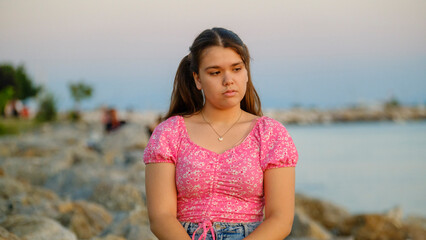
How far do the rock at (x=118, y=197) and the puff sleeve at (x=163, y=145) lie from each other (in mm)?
3851

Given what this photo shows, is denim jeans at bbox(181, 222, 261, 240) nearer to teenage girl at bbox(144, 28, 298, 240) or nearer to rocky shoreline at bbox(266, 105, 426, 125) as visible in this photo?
teenage girl at bbox(144, 28, 298, 240)

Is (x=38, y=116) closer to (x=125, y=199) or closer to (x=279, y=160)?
(x=125, y=199)

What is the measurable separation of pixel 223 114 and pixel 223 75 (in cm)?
25

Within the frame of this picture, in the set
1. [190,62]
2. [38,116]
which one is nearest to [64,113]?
[38,116]

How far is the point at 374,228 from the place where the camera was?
7.82 metres

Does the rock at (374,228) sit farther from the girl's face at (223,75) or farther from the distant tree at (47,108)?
the distant tree at (47,108)

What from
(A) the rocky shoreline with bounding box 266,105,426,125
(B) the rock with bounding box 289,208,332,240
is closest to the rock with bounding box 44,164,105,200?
(B) the rock with bounding box 289,208,332,240

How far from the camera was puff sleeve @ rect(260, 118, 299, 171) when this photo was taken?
301 centimetres

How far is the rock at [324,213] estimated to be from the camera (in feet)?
27.9

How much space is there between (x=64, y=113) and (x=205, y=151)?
46337 millimetres

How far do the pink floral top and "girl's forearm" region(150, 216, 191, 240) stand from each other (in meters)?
0.10

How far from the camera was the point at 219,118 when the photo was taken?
3268 mm

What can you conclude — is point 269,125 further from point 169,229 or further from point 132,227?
point 132,227

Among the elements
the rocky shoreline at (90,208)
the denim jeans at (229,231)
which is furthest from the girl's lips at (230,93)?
the rocky shoreline at (90,208)
